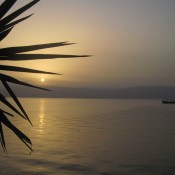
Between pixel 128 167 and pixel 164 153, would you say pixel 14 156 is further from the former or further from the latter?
pixel 164 153

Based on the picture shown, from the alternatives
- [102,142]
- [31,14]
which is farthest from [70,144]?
[31,14]

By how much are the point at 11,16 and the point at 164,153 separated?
1448 inches

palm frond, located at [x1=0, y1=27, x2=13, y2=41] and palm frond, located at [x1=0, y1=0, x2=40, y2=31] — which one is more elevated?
palm frond, located at [x1=0, y1=0, x2=40, y2=31]

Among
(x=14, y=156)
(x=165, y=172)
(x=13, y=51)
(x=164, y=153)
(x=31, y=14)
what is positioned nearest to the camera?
(x=13, y=51)

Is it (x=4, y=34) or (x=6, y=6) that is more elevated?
(x=6, y=6)

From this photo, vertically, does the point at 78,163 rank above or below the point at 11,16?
below

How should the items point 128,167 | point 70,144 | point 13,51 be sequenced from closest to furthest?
1. point 13,51
2. point 128,167
3. point 70,144

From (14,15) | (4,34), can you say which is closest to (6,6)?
(14,15)

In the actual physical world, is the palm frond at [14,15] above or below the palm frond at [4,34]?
above

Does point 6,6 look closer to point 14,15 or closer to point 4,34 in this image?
point 14,15

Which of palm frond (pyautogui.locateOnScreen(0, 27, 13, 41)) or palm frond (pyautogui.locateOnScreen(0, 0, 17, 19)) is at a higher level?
palm frond (pyautogui.locateOnScreen(0, 0, 17, 19))

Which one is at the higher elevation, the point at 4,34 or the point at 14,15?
the point at 14,15

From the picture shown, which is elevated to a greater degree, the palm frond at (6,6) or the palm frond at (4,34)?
the palm frond at (6,6)

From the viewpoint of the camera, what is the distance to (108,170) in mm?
27766
